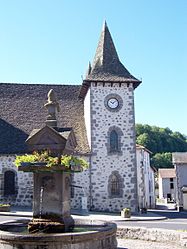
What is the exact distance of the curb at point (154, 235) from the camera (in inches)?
384

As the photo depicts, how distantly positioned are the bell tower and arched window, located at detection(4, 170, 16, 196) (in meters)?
5.55

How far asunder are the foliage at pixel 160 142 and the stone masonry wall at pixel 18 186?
53.2 metres

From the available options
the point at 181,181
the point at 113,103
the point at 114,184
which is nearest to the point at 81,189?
the point at 114,184

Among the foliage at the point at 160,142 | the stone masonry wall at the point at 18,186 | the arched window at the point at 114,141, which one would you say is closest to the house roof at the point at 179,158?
the arched window at the point at 114,141

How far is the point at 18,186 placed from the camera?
23781 millimetres

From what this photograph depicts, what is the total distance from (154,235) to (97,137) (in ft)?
46.9

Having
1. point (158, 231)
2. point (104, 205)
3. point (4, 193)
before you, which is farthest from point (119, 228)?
point (4, 193)

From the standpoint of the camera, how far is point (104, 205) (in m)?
23.9

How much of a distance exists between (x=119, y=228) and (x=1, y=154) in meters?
14.4

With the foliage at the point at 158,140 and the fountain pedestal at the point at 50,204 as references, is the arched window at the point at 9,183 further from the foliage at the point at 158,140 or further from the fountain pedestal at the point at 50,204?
the foliage at the point at 158,140

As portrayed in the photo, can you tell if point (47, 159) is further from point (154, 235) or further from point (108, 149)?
point (108, 149)

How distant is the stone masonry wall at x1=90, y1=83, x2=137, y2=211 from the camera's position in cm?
2397

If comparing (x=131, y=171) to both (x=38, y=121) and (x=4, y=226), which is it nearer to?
(x=38, y=121)

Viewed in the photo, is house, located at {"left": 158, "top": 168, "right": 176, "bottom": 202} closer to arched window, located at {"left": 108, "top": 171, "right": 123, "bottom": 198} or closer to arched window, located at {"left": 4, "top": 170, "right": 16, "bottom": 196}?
arched window, located at {"left": 108, "top": 171, "right": 123, "bottom": 198}
